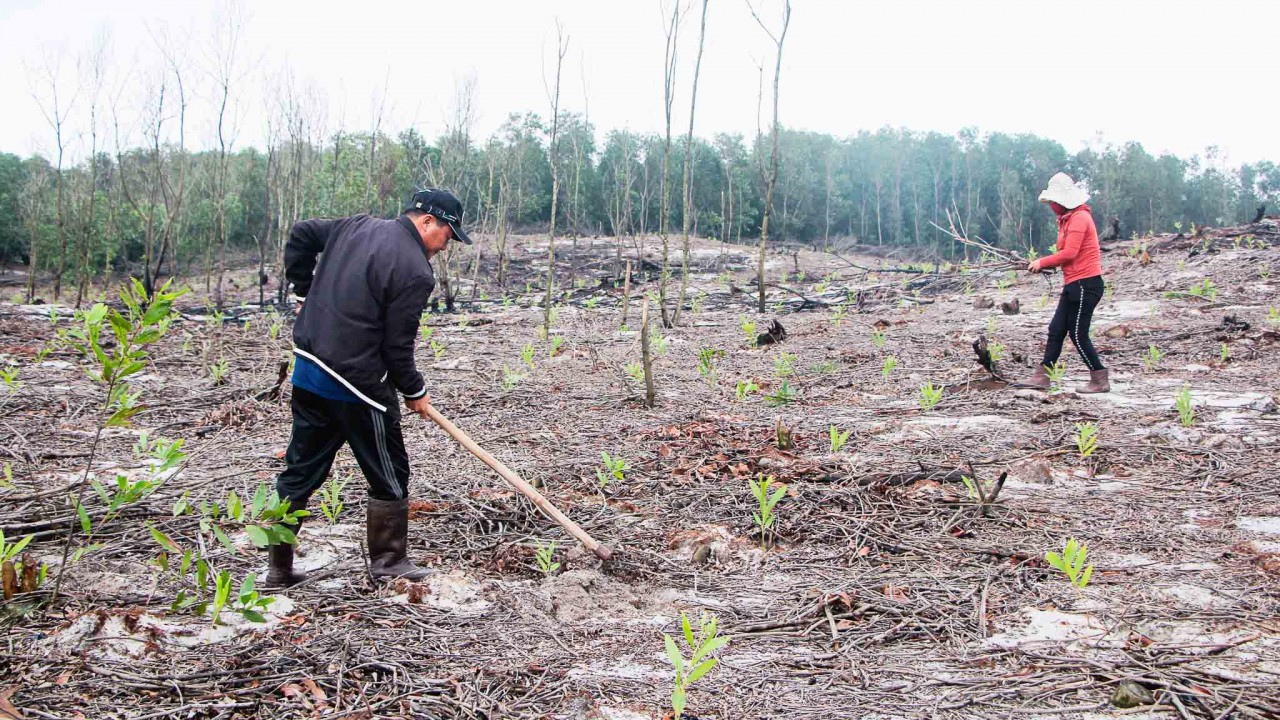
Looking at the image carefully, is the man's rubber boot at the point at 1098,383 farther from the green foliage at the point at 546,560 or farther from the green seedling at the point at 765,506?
the green foliage at the point at 546,560

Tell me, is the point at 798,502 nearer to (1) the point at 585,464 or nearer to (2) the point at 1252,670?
(1) the point at 585,464

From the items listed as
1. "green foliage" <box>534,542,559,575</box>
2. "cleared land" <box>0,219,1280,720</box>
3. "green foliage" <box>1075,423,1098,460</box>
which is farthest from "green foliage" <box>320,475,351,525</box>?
"green foliage" <box>1075,423,1098,460</box>

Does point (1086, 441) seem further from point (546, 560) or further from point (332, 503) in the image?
point (332, 503)

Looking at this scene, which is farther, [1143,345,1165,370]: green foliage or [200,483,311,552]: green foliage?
[1143,345,1165,370]: green foliage

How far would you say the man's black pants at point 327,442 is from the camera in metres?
2.98

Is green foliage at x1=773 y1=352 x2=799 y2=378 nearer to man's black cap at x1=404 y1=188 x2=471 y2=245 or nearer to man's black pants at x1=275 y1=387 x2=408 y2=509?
man's black cap at x1=404 y1=188 x2=471 y2=245

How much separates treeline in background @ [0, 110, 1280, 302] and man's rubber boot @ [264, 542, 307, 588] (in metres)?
25.0

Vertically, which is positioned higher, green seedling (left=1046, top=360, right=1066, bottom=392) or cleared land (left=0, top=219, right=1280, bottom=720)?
green seedling (left=1046, top=360, right=1066, bottom=392)

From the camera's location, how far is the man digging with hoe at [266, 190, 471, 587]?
2.95 metres

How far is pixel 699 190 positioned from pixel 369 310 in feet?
144

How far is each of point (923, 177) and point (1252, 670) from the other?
52.9 m

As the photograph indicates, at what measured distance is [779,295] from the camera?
57.4 feet

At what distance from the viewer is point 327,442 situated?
3027mm

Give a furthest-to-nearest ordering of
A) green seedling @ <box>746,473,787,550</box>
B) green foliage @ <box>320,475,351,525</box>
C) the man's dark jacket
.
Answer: green foliage @ <box>320,475,351,525</box>, green seedling @ <box>746,473,787,550</box>, the man's dark jacket
